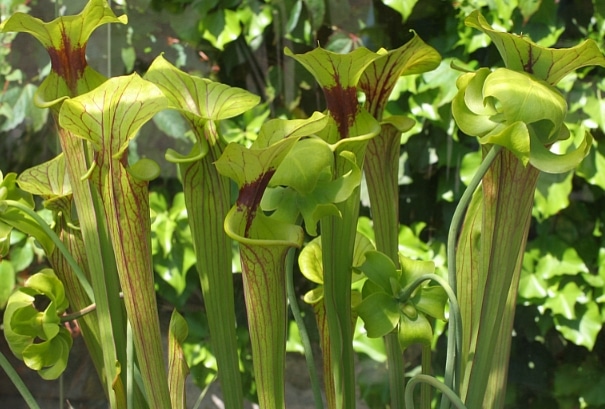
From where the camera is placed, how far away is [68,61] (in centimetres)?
49

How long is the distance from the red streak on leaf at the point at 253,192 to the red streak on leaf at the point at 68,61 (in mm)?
164

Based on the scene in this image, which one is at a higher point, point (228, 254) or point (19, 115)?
point (228, 254)

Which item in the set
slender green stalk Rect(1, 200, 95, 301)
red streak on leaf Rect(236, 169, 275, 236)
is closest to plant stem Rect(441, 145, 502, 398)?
red streak on leaf Rect(236, 169, 275, 236)

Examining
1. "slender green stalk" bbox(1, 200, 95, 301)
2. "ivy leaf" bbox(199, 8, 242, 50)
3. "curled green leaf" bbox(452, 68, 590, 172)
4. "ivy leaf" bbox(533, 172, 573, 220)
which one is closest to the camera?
"curled green leaf" bbox(452, 68, 590, 172)

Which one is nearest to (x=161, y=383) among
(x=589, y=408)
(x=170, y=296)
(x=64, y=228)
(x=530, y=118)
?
(x=64, y=228)

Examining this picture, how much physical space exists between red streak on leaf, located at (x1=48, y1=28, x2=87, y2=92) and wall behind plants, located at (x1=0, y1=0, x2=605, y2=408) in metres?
0.85

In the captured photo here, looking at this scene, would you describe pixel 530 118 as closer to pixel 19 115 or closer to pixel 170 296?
pixel 170 296

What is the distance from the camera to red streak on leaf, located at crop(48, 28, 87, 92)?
19.1 inches

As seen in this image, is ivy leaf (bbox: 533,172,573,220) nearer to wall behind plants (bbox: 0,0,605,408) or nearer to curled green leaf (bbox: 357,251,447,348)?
wall behind plants (bbox: 0,0,605,408)

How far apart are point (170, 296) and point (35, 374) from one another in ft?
1.19

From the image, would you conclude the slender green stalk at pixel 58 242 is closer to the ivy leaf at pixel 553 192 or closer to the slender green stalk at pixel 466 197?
the slender green stalk at pixel 466 197

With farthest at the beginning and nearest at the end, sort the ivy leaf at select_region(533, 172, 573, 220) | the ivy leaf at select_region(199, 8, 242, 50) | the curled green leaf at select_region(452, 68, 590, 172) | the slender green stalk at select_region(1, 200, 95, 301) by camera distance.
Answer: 1. the ivy leaf at select_region(199, 8, 242, 50)
2. the ivy leaf at select_region(533, 172, 573, 220)
3. the slender green stalk at select_region(1, 200, 95, 301)
4. the curled green leaf at select_region(452, 68, 590, 172)

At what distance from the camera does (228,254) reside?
47 centimetres

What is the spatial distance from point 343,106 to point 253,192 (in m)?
0.10
